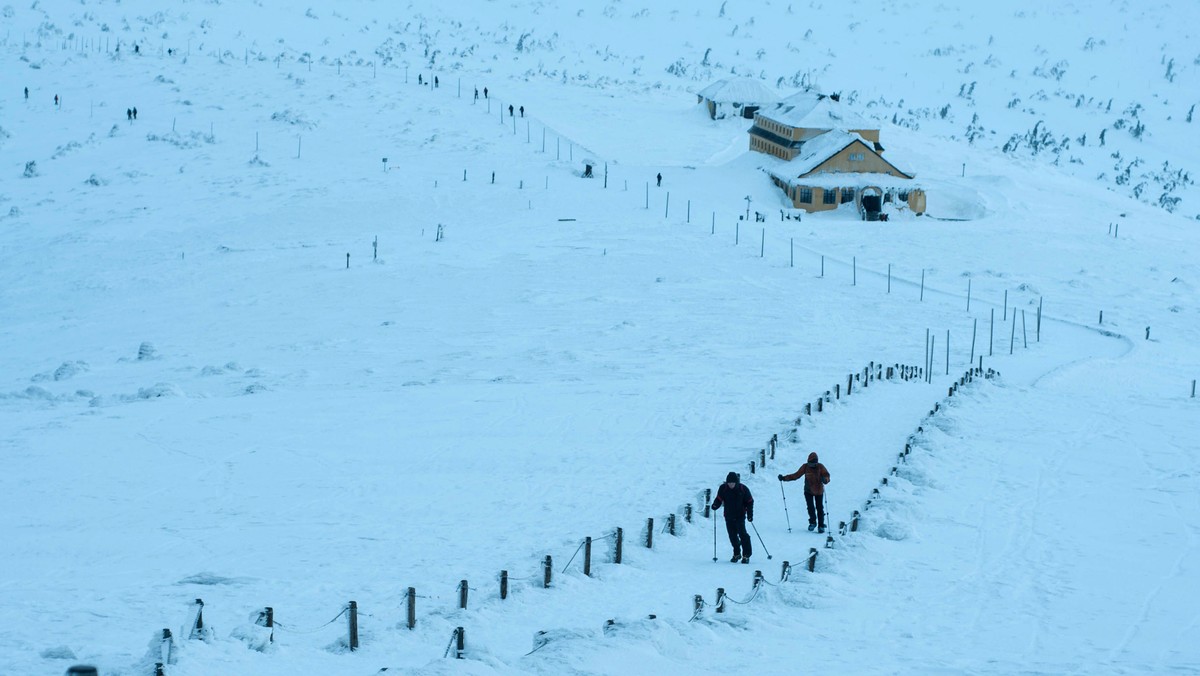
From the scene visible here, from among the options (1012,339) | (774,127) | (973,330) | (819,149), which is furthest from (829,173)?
(1012,339)

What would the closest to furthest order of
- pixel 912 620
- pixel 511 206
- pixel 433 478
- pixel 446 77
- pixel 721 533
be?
pixel 912 620
pixel 721 533
pixel 433 478
pixel 511 206
pixel 446 77

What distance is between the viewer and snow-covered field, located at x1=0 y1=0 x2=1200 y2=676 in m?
13.4

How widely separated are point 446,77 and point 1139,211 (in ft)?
95.5

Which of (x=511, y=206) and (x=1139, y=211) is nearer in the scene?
(x=511, y=206)

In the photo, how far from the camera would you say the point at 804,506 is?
17.7m

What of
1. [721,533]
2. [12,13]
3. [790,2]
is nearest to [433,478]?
[721,533]

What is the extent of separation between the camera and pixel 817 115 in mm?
51188

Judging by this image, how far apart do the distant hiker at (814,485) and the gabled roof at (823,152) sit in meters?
31.3

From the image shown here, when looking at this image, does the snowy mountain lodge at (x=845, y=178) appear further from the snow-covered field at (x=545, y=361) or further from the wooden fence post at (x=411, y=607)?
the wooden fence post at (x=411, y=607)

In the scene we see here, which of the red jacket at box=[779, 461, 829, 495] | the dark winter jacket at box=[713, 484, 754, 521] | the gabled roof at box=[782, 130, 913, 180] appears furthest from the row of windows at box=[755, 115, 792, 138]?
the dark winter jacket at box=[713, 484, 754, 521]

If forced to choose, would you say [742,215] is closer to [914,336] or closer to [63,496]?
[914,336]

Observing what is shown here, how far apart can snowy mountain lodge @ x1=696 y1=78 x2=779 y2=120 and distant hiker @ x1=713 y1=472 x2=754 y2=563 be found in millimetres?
46558

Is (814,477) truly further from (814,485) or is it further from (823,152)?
(823,152)

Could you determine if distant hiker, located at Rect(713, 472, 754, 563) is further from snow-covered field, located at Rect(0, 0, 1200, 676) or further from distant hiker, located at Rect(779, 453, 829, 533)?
distant hiker, located at Rect(779, 453, 829, 533)
